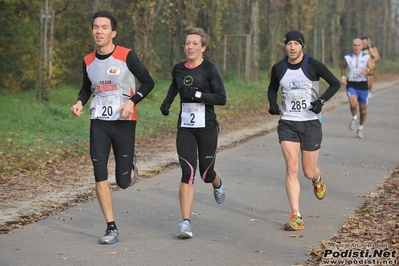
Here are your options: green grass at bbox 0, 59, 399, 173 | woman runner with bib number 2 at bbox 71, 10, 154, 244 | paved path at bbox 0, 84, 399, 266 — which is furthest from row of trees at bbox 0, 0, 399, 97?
woman runner with bib number 2 at bbox 71, 10, 154, 244

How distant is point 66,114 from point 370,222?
1234 cm

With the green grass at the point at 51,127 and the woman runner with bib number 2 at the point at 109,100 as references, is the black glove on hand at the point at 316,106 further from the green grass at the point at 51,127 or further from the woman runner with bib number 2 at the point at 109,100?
the green grass at the point at 51,127

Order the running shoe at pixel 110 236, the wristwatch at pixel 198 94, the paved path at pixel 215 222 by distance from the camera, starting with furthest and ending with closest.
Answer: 1. the wristwatch at pixel 198 94
2. the running shoe at pixel 110 236
3. the paved path at pixel 215 222

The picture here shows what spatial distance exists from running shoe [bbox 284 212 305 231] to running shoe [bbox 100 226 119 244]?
5.49ft

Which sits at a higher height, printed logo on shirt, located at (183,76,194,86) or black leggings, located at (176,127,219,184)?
printed logo on shirt, located at (183,76,194,86)

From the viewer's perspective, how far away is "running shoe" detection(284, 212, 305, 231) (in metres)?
8.74

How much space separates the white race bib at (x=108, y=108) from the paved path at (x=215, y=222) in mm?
1130

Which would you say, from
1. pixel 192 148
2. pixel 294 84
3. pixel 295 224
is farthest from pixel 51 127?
pixel 295 224

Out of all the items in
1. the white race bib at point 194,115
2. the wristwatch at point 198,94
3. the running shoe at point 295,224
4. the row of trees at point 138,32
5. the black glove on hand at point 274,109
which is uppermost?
the row of trees at point 138,32

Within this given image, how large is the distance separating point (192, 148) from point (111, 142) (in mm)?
780

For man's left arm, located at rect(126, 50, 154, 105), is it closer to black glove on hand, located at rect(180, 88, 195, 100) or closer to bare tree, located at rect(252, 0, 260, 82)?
black glove on hand, located at rect(180, 88, 195, 100)

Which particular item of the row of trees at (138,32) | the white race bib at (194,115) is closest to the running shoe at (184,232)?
the white race bib at (194,115)

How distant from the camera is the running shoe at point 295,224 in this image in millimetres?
8742

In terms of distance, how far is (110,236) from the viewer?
8164 mm
